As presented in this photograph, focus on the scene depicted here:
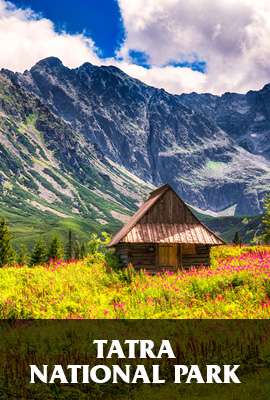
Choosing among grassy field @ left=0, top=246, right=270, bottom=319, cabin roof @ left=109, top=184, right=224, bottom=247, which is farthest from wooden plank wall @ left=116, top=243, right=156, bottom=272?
grassy field @ left=0, top=246, right=270, bottom=319

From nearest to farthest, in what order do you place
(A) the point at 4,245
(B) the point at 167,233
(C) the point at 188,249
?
1. (B) the point at 167,233
2. (C) the point at 188,249
3. (A) the point at 4,245

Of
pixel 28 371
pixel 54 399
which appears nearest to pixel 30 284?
pixel 28 371

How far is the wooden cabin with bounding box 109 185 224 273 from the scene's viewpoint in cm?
3681

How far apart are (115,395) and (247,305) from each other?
10.1 meters

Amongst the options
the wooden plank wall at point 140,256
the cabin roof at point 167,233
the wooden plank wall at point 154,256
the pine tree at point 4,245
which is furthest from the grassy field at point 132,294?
the pine tree at point 4,245

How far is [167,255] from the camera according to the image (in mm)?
37938

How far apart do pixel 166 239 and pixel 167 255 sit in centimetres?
179

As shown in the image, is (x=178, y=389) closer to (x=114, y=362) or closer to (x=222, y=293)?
(x=114, y=362)

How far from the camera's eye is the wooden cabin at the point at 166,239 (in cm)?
3681

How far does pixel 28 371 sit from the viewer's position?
13352 millimetres

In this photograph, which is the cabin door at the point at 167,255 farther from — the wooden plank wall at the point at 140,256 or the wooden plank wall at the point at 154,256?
the wooden plank wall at the point at 140,256

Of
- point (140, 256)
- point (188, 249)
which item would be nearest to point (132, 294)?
point (140, 256)

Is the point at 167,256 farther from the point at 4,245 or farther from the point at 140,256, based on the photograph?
the point at 4,245

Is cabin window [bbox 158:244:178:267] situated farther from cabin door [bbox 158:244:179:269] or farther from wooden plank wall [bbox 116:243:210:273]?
wooden plank wall [bbox 116:243:210:273]
